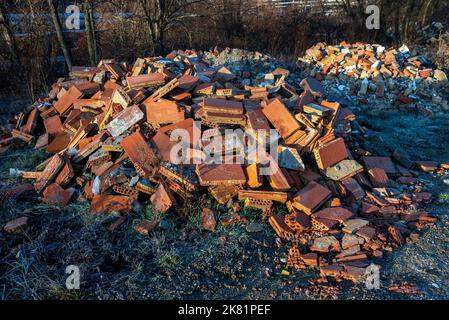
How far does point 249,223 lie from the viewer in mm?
4164

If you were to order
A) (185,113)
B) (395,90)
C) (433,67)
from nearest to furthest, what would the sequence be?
(185,113) → (395,90) → (433,67)

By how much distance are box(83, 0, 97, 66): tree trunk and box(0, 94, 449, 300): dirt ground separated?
6.19 metres

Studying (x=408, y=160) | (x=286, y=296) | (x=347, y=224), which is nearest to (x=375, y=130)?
(x=408, y=160)

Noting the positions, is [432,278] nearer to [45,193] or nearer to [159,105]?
[159,105]

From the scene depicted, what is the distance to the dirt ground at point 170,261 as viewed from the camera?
3.27 meters

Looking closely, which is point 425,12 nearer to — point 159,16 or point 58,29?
point 159,16

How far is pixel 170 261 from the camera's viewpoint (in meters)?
3.59

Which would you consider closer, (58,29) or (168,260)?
(168,260)

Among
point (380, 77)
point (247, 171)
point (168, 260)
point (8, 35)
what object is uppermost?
point (8, 35)

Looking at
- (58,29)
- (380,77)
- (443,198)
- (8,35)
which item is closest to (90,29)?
(58,29)

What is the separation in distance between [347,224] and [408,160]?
7.79ft

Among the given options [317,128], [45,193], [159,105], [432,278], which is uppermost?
[159,105]

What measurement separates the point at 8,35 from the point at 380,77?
960 centimetres

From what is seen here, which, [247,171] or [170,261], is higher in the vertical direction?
[247,171]
